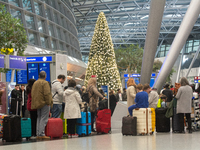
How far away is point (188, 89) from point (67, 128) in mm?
3609

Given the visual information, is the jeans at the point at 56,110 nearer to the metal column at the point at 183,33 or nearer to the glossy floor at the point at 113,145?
the glossy floor at the point at 113,145

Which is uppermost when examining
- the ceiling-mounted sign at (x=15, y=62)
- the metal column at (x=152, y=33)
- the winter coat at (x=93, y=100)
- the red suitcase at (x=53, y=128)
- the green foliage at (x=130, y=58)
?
the green foliage at (x=130, y=58)

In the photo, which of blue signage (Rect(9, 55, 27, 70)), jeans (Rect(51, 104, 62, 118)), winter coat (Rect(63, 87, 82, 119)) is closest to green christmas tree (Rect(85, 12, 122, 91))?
blue signage (Rect(9, 55, 27, 70))

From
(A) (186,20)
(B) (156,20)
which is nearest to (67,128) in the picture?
(B) (156,20)

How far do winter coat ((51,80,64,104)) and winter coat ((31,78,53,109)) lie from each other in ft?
1.99

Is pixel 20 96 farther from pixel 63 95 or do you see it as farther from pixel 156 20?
pixel 156 20

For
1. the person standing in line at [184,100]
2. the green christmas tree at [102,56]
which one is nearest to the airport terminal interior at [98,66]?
the green christmas tree at [102,56]

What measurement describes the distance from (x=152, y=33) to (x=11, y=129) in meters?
6.72

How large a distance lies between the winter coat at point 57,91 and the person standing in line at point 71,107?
5.4 inches

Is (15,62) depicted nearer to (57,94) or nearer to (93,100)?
→ (57,94)

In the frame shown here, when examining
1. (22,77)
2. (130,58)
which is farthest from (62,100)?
(130,58)

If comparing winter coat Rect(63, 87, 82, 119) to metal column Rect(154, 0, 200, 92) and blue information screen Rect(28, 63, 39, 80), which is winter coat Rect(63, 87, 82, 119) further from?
blue information screen Rect(28, 63, 39, 80)

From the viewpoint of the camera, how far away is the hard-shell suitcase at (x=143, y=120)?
8.99 metres

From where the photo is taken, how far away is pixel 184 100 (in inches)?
369
